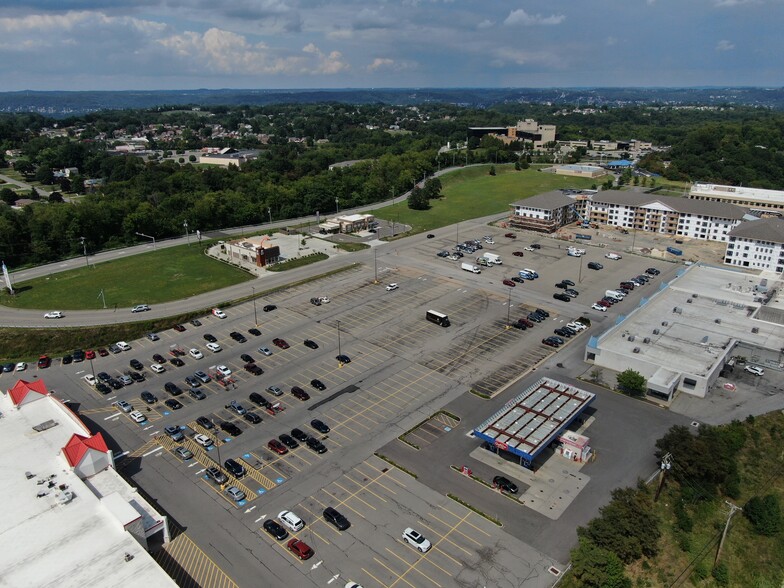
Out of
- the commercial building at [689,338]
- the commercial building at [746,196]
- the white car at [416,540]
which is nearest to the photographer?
the white car at [416,540]

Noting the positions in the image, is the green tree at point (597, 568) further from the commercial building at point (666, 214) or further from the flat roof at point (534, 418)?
the commercial building at point (666, 214)

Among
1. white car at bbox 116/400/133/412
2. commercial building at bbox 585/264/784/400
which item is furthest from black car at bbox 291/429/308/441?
commercial building at bbox 585/264/784/400

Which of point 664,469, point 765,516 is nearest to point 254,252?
point 664,469

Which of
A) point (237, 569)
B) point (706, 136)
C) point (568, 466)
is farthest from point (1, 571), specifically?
point (706, 136)

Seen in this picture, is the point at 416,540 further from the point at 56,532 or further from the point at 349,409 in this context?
the point at 56,532

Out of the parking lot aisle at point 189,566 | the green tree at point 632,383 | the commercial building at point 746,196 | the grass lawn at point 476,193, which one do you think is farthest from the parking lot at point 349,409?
the commercial building at point 746,196

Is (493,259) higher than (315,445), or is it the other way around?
(493,259)
